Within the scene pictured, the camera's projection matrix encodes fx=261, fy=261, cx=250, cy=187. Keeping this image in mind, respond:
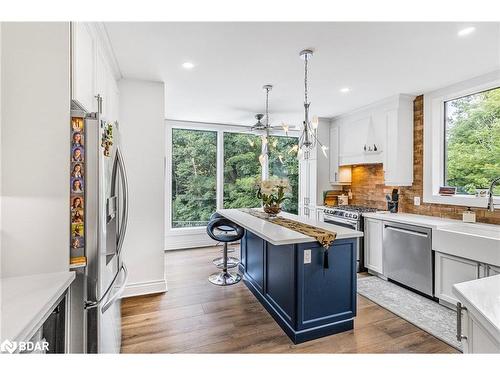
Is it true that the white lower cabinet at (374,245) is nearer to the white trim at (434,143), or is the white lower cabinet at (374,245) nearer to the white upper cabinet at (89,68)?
the white trim at (434,143)

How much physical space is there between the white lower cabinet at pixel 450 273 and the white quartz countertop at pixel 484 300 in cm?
163

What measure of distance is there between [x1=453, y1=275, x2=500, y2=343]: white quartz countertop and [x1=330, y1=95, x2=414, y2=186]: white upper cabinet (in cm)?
277

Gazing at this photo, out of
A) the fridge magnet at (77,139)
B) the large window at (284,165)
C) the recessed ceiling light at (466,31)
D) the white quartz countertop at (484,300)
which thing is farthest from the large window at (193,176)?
the white quartz countertop at (484,300)

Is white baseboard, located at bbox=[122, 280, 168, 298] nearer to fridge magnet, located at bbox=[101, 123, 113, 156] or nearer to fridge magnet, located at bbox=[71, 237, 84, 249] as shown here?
fridge magnet, located at bbox=[71, 237, 84, 249]

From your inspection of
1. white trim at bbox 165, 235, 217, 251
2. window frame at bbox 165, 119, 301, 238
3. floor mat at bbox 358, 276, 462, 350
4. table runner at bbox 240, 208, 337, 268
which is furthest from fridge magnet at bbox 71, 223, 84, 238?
white trim at bbox 165, 235, 217, 251

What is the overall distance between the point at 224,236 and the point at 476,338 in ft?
8.71

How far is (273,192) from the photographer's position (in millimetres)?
3158

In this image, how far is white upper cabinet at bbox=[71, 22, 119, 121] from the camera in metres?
1.51

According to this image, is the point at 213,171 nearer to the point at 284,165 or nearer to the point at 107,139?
the point at 284,165

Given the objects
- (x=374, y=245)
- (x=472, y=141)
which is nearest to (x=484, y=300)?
(x=374, y=245)

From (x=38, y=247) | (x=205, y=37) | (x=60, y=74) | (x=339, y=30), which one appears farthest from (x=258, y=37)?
(x=38, y=247)

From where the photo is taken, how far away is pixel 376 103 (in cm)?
403
